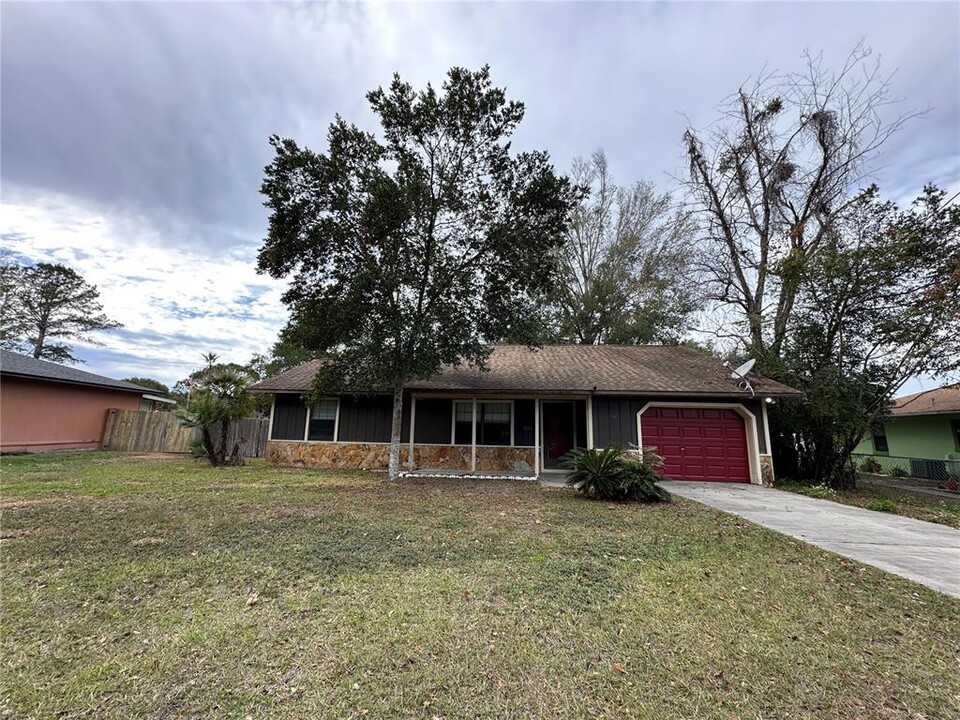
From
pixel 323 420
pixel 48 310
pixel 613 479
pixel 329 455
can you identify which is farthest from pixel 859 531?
pixel 48 310

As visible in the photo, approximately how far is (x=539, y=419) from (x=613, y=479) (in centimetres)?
408

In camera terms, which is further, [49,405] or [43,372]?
[49,405]

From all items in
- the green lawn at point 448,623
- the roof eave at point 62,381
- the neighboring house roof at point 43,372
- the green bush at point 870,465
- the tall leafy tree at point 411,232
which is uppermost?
the tall leafy tree at point 411,232

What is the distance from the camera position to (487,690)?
7.19 ft

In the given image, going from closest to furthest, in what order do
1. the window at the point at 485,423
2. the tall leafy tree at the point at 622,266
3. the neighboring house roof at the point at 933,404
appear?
the window at the point at 485,423, the neighboring house roof at the point at 933,404, the tall leafy tree at the point at 622,266

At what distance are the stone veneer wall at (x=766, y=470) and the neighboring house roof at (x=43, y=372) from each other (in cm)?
2133

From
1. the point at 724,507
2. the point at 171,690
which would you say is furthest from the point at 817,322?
the point at 171,690

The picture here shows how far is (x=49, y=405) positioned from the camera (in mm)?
13719

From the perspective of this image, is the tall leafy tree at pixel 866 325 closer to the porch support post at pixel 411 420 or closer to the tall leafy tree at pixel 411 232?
the tall leafy tree at pixel 411 232

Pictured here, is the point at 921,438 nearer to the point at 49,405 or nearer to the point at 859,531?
the point at 859,531

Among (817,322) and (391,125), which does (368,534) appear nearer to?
(391,125)

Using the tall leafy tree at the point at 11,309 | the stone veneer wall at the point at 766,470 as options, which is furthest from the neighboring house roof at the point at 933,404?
the tall leafy tree at the point at 11,309

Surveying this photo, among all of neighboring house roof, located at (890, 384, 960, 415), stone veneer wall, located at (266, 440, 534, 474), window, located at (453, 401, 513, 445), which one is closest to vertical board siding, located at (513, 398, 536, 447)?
window, located at (453, 401, 513, 445)

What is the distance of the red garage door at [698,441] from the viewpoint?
436 inches
